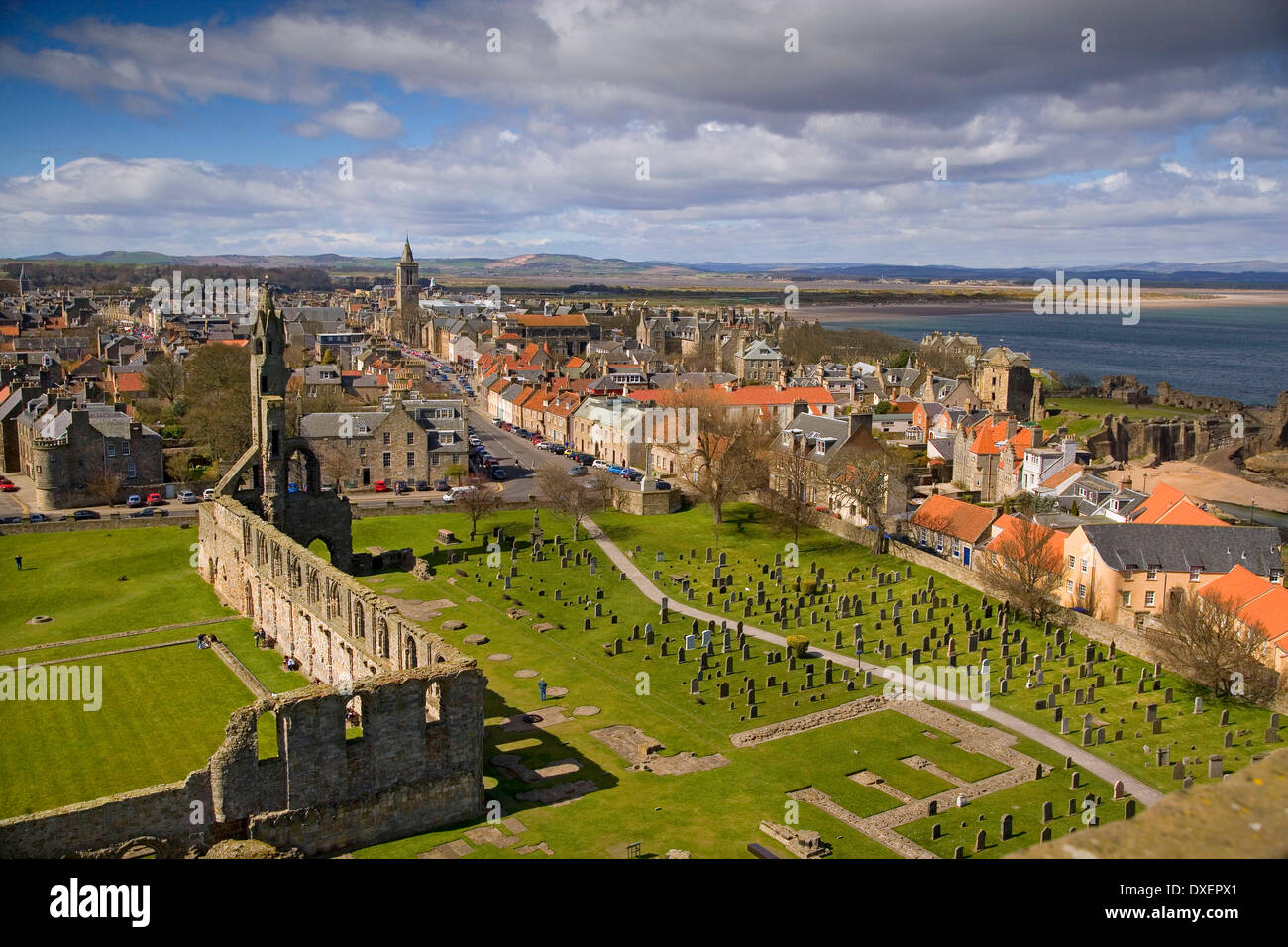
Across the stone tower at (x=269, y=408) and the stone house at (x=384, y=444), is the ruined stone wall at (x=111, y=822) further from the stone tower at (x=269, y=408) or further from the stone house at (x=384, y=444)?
the stone house at (x=384, y=444)

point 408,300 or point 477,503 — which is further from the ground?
point 408,300

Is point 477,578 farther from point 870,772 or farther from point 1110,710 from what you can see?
point 1110,710

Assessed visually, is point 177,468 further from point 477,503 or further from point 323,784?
point 323,784

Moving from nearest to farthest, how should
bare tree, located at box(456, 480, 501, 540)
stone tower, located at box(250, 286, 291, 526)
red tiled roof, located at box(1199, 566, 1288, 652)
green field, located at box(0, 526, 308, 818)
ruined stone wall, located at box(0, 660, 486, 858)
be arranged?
ruined stone wall, located at box(0, 660, 486, 858), green field, located at box(0, 526, 308, 818), red tiled roof, located at box(1199, 566, 1288, 652), stone tower, located at box(250, 286, 291, 526), bare tree, located at box(456, 480, 501, 540)

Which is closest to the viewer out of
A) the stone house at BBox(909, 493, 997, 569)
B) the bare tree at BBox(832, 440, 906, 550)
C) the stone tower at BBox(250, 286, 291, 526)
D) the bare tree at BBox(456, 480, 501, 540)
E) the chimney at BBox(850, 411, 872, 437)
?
the stone tower at BBox(250, 286, 291, 526)

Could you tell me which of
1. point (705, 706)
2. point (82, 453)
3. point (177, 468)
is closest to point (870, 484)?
point (705, 706)

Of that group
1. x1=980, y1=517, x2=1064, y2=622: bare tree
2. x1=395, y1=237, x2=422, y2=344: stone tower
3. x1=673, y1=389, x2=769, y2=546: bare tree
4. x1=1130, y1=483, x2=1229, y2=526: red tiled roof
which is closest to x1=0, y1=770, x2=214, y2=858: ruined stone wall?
x1=980, y1=517, x2=1064, y2=622: bare tree

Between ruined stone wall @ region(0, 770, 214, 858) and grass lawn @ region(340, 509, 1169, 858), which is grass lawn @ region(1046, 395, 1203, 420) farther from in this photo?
ruined stone wall @ region(0, 770, 214, 858)

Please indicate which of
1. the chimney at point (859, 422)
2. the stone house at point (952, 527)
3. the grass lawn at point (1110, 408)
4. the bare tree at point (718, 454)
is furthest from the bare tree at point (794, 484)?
the grass lawn at point (1110, 408)
